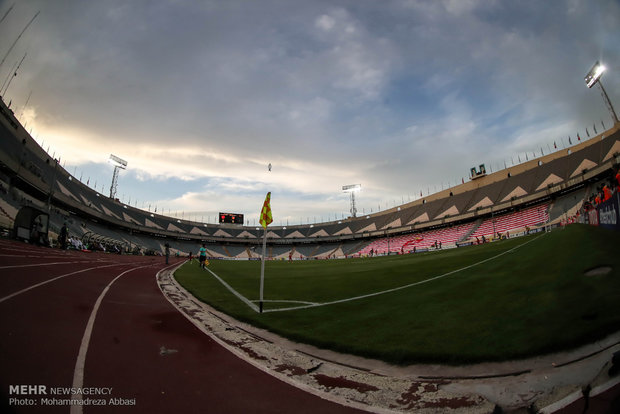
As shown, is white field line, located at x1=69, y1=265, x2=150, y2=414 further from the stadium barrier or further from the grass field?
the stadium barrier

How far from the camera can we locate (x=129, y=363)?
11.2 ft

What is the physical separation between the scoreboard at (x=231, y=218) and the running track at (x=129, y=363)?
68393 mm

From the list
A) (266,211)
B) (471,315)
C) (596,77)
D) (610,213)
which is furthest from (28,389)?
(596,77)

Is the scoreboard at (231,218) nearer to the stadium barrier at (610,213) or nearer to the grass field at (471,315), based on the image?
the grass field at (471,315)

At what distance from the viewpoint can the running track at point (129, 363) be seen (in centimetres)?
254

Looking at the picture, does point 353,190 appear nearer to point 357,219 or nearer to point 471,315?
point 357,219

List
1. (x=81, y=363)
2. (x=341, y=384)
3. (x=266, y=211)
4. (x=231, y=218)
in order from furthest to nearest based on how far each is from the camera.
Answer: (x=231, y=218), (x=266, y=211), (x=81, y=363), (x=341, y=384)

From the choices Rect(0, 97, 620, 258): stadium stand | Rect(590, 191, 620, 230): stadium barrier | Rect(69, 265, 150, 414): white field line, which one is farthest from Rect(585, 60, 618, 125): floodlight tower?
Rect(69, 265, 150, 414): white field line

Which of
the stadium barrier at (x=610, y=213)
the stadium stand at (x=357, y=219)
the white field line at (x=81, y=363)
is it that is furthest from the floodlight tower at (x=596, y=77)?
the white field line at (x=81, y=363)

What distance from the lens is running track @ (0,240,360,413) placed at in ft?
8.32

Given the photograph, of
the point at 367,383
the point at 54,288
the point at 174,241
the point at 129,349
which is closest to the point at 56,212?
the point at 174,241

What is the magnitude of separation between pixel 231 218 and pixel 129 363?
7209 centimetres

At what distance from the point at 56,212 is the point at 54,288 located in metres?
43.5

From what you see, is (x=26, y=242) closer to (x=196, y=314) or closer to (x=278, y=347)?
(x=196, y=314)
